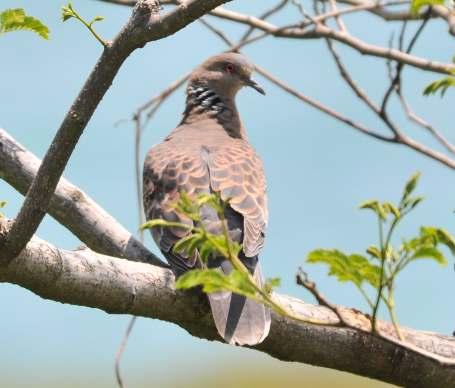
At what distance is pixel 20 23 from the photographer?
2633 mm

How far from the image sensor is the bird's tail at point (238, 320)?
3.54m

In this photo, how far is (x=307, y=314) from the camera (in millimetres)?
3576

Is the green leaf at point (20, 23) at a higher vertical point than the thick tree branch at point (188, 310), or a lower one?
higher

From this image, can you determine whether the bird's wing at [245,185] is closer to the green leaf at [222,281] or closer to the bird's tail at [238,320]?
the bird's tail at [238,320]

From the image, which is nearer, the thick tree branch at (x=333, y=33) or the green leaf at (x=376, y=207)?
the green leaf at (x=376, y=207)

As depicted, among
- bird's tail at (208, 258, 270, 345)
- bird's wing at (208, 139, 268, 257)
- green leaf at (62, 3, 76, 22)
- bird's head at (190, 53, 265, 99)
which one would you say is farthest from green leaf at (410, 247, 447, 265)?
bird's head at (190, 53, 265, 99)

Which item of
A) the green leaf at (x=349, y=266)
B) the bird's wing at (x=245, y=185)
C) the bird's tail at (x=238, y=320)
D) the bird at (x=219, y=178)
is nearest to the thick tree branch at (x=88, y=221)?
the bird at (x=219, y=178)

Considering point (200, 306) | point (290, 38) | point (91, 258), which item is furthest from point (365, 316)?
point (290, 38)

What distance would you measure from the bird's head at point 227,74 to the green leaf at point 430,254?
13.7ft

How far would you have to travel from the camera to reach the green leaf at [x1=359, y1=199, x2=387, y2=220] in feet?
7.00

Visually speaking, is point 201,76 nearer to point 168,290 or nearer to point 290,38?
A: point 290,38

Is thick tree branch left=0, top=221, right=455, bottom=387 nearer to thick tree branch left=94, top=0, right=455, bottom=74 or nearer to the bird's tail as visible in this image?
the bird's tail

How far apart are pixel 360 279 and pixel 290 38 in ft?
9.10

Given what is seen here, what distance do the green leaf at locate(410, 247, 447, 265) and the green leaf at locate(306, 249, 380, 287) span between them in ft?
0.36
